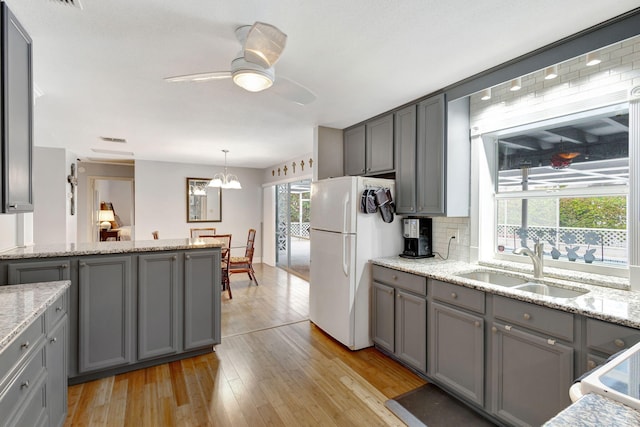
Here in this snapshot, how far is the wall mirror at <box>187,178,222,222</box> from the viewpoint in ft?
22.1

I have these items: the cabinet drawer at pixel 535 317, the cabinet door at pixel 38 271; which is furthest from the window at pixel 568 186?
the cabinet door at pixel 38 271

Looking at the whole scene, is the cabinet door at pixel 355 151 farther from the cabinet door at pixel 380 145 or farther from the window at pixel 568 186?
the window at pixel 568 186

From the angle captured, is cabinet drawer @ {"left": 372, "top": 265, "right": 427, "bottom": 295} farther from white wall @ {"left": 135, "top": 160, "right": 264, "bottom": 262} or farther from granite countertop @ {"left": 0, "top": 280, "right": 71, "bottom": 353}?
white wall @ {"left": 135, "top": 160, "right": 264, "bottom": 262}

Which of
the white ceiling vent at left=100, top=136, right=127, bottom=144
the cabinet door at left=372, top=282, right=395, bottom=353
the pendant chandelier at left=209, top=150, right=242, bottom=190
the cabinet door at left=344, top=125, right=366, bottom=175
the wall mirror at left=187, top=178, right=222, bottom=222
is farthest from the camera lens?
the wall mirror at left=187, top=178, right=222, bottom=222

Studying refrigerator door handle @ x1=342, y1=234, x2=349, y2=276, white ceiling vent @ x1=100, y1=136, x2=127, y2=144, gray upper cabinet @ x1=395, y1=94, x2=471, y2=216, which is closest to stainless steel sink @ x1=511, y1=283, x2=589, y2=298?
gray upper cabinet @ x1=395, y1=94, x2=471, y2=216

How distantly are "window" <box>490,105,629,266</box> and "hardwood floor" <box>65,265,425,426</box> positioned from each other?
5.13 feet

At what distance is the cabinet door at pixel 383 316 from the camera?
8.95ft

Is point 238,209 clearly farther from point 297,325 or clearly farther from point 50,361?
point 50,361

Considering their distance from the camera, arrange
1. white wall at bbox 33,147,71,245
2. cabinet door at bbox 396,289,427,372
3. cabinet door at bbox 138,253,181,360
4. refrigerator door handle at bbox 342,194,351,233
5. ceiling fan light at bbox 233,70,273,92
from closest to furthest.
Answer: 1. ceiling fan light at bbox 233,70,273,92
2. cabinet door at bbox 396,289,427,372
3. cabinet door at bbox 138,253,181,360
4. refrigerator door handle at bbox 342,194,351,233
5. white wall at bbox 33,147,71,245

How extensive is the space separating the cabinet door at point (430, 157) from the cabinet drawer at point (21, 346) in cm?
276

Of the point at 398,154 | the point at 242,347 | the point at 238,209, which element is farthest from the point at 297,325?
the point at 238,209

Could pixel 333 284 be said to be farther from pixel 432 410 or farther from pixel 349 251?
pixel 432 410

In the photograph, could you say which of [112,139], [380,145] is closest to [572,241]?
[380,145]

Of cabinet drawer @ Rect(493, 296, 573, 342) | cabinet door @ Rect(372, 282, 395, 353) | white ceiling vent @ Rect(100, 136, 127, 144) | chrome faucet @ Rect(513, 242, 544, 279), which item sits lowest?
cabinet door @ Rect(372, 282, 395, 353)
